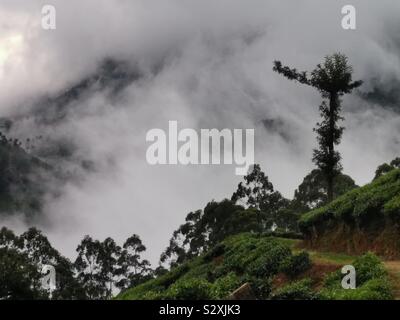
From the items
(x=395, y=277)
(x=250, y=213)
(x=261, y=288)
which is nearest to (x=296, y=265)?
(x=261, y=288)

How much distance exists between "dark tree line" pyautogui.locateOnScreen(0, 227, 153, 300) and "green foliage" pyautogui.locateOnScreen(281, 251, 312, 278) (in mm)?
34469

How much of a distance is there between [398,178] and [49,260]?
168 ft

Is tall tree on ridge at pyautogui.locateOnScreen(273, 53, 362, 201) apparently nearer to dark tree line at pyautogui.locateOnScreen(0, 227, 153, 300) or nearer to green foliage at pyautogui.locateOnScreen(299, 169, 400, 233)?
green foliage at pyautogui.locateOnScreen(299, 169, 400, 233)

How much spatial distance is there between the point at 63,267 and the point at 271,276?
54.2m

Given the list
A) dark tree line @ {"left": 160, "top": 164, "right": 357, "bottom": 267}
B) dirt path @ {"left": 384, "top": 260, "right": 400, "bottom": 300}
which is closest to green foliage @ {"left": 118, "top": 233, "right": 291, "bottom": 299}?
dirt path @ {"left": 384, "top": 260, "right": 400, "bottom": 300}

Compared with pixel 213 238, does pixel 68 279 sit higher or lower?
lower

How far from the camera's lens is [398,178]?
2959 centimetres

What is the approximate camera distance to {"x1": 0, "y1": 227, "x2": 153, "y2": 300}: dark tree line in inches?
2184

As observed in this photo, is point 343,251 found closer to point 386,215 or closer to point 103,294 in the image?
point 386,215

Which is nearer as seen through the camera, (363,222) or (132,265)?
(363,222)

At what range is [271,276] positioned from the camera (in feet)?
84.6

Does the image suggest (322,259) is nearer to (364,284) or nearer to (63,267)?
(364,284)

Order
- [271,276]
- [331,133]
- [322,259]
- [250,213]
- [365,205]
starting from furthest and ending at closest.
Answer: [250,213] → [331,133] → [365,205] → [322,259] → [271,276]
